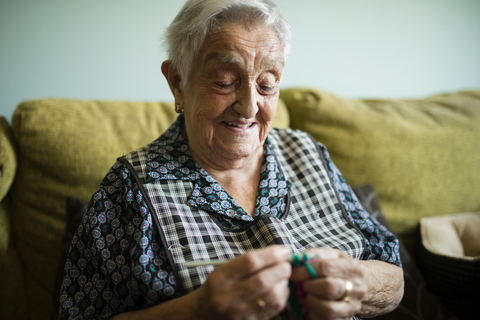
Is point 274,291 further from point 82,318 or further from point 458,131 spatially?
point 458,131

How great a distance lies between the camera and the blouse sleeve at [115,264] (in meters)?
0.78

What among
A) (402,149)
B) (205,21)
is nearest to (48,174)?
(205,21)

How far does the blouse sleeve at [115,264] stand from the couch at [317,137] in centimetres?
30

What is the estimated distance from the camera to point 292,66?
1757mm

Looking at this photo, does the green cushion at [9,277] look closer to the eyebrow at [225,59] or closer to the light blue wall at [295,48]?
the light blue wall at [295,48]

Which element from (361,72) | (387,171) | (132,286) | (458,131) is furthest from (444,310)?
(361,72)

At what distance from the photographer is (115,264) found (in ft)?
2.64

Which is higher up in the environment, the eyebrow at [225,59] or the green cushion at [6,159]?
the eyebrow at [225,59]

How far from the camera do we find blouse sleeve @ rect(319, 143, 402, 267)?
3.33 feet

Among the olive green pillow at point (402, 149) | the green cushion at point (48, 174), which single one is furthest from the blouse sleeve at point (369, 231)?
the green cushion at point (48, 174)

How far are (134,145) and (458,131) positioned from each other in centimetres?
151

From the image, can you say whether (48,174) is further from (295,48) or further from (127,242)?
(295,48)

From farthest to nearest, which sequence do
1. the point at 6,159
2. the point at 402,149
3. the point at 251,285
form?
1. the point at 402,149
2. the point at 6,159
3. the point at 251,285

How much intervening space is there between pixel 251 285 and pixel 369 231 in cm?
61
